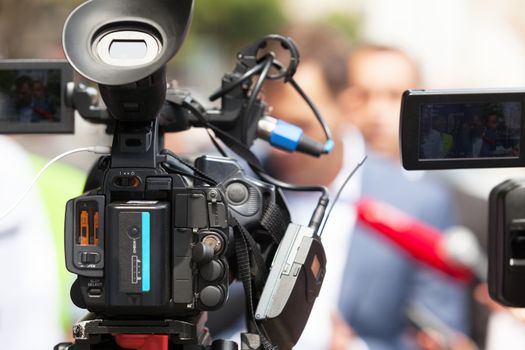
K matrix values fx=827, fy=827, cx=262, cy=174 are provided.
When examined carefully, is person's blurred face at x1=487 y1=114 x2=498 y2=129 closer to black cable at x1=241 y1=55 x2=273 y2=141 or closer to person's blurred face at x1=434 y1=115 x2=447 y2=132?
person's blurred face at x1=434 y1=115 x2=447 y2=132

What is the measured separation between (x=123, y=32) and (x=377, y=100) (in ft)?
5.36

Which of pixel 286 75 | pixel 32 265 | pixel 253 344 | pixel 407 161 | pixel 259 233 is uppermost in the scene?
pixel 286 75

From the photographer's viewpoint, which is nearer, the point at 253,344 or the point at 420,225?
the point at 253,344

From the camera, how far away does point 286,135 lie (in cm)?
136

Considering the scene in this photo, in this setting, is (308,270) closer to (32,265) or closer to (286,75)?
(286,75)

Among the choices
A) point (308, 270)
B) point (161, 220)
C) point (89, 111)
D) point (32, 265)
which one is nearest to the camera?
point (161, 220)

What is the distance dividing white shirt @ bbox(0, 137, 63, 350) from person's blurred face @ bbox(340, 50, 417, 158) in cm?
101

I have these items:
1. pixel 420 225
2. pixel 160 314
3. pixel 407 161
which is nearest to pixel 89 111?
pixel 160 314

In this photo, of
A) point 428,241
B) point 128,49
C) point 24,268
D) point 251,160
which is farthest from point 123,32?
point 428,241

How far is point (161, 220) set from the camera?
3.62 ft

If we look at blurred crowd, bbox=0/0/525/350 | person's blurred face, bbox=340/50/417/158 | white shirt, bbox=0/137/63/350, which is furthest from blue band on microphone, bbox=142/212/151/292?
person's blurred face, bbox=340/50/417/158

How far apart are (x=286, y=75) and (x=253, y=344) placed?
45 cm

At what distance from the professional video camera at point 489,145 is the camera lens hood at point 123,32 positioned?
13.0 inches

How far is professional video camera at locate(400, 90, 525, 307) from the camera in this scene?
1.09 m
